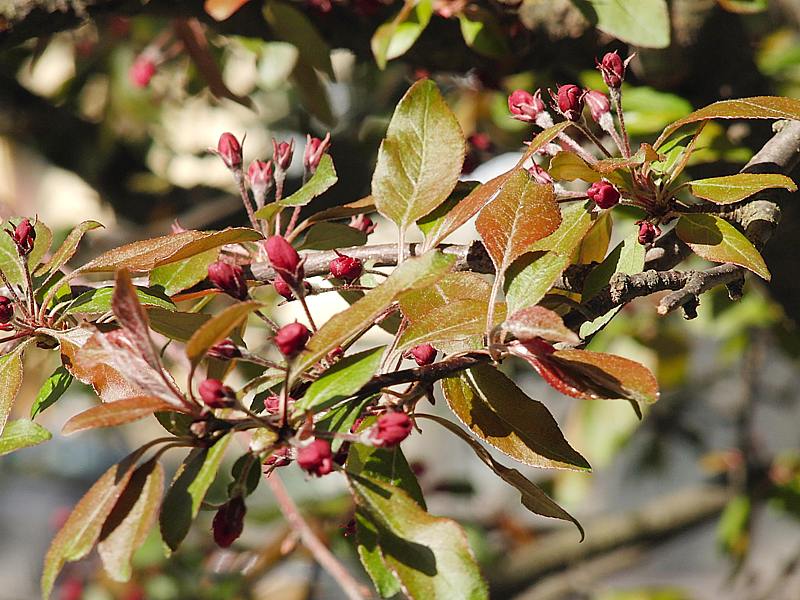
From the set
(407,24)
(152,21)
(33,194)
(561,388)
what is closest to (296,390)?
(561,388)

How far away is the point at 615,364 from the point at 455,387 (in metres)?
0.13

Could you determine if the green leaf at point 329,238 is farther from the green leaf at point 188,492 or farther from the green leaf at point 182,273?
the green leaf at point 188,492

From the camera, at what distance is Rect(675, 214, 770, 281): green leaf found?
57cm

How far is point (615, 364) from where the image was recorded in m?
0.50

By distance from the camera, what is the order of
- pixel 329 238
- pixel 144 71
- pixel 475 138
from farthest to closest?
pixel 144 71 → pixel 475 138 → pixel 329 238

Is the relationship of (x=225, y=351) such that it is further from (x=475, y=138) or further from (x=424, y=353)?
(x=475, y=138)

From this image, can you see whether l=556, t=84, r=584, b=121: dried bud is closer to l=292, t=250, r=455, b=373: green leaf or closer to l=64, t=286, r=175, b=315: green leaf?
l=292, t=250, r=455, b=373: green leaf

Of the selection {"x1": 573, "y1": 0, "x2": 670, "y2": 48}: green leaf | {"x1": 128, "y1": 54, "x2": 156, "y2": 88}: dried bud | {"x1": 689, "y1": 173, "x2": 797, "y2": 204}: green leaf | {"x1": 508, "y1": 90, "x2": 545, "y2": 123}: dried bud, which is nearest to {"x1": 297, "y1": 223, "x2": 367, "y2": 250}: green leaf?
{"x1": 508, "y1": 90, "x2": 545, "y2": 123}: dried bud

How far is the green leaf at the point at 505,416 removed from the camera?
0.58 metres

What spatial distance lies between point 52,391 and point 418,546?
312 millimetres

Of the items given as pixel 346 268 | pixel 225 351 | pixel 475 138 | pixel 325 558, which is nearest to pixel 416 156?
pixel 346 268

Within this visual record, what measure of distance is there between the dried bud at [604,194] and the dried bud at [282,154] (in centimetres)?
25

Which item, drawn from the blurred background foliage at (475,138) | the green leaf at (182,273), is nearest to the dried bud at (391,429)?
the green leaf at (182,273)

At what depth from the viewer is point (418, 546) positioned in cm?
51
